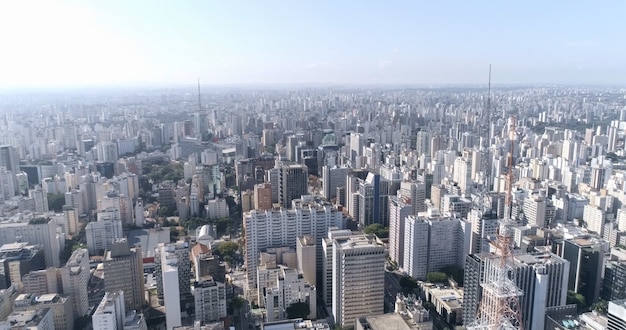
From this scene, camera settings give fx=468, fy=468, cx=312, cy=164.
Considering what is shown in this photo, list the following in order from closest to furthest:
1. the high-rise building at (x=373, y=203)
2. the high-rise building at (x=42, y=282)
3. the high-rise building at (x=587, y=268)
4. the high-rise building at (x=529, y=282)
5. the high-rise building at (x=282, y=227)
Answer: the high-rise building at (x=529, y=282), the high-rise building at (x=42, y=282), the high-rise building at (x=587, y=268), the high-rise building at (x=282, y=227), the high-rise building at (x=373, y=203)

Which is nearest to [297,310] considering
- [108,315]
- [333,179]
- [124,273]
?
[108,315]

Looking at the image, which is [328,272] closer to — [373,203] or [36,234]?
[373,203]

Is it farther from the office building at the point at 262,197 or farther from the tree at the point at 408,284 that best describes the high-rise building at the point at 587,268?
the office building at the point at 262,197

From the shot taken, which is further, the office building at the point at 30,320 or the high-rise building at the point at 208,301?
the high-rise building at the point at 208,301

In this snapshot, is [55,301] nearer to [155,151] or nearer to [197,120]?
[155,151]

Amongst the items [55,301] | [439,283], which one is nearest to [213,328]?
[55,301]

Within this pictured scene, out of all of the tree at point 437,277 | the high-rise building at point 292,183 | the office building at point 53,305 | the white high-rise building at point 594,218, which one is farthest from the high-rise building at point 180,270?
the white high-rise building at point 594,218

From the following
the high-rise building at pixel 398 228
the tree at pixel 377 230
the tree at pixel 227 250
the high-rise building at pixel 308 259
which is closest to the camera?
the high-rise building at pixel 308 259
